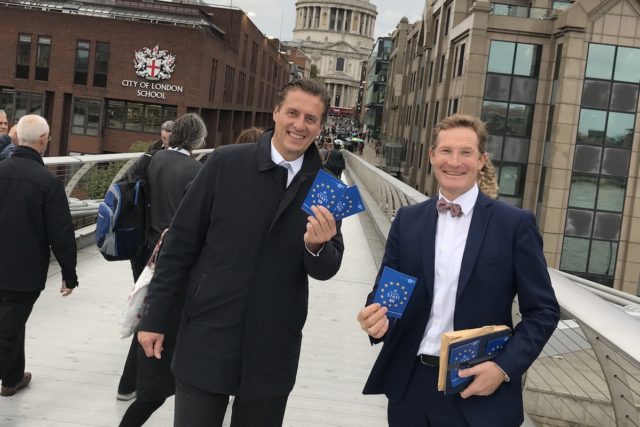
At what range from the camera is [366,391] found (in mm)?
3027

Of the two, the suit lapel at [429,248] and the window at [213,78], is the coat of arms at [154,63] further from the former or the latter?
the suit lapel at [429,248]

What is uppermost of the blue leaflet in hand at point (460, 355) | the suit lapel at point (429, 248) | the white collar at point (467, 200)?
the white collar at point (467, 200)

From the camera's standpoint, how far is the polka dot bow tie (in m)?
2.82

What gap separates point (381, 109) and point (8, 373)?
8476 centimetres

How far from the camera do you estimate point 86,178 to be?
11.0 metres

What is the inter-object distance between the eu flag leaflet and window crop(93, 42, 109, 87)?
4069 cm

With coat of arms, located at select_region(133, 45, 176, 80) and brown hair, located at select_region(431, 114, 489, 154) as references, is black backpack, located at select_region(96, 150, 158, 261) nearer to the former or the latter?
brown hair, located at select_region(431, 114, 489, 154)

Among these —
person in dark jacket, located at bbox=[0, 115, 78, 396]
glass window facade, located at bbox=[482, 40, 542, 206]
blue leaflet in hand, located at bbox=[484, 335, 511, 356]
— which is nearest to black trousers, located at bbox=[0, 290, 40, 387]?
person in dark jacket, located at bbox=[0, 115, 78, 396]

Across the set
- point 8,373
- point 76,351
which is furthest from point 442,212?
point 76,351

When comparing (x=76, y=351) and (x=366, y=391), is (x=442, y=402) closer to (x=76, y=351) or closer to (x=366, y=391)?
(x=366, y=391)

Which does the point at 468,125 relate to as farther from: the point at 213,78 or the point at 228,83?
the point at 228,83

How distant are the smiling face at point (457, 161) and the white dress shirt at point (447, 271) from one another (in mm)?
58

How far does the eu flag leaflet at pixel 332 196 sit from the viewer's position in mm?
2781

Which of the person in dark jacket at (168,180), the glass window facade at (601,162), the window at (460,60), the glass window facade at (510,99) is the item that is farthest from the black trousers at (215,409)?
the window at (460,60)
